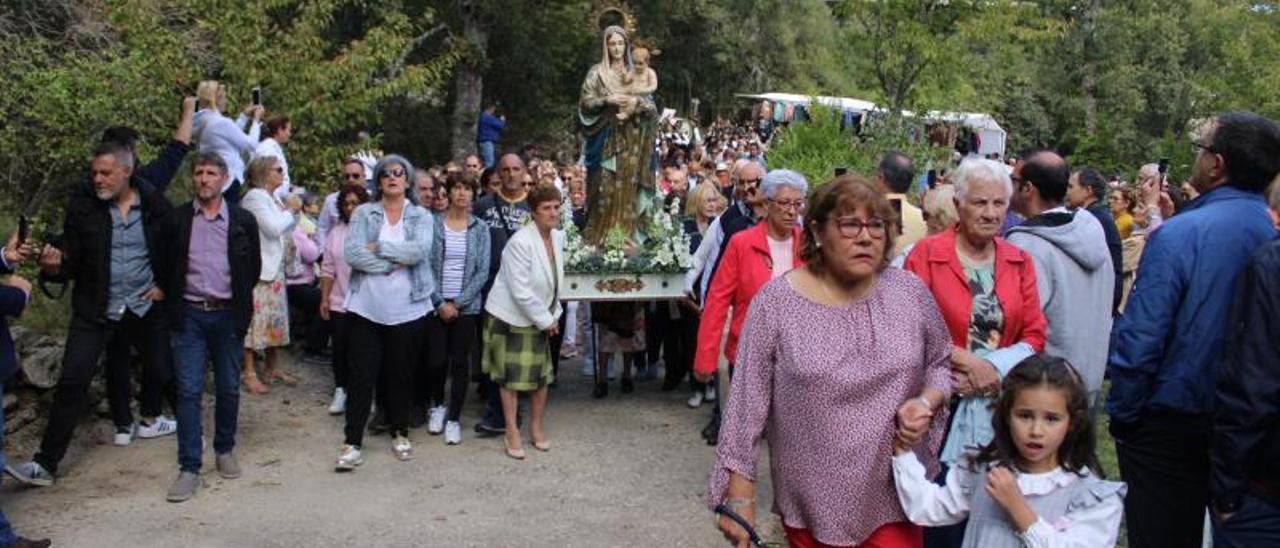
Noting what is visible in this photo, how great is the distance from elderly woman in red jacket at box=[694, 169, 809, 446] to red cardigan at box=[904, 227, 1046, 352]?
1.91 m

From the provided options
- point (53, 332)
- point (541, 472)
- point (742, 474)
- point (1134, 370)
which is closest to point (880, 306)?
point (742, 474)

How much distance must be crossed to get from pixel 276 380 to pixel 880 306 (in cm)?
729

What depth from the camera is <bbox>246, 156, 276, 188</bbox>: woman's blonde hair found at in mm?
8797

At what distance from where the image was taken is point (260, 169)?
880 centimetres

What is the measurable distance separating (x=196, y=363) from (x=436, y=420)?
2053mm

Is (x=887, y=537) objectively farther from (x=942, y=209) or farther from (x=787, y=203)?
(x=787, y=203)

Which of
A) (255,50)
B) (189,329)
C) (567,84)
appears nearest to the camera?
(189,329)

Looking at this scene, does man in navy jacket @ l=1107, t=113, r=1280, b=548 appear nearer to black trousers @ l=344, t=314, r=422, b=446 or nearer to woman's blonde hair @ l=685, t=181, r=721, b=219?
black trousers @ l=344, t=314, r=422, b=446

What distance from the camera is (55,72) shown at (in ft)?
30.2

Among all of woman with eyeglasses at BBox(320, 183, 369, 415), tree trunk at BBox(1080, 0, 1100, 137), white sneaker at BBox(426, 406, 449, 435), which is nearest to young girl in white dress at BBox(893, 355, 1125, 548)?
white sneaker at BBox(426, 406, 449, 435)

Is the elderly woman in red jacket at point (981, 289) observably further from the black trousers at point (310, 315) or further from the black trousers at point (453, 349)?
the black trousers at point (310, 315)

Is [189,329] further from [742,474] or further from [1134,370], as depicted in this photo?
[1134,370]

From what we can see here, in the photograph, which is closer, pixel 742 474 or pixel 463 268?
pixel 742 474

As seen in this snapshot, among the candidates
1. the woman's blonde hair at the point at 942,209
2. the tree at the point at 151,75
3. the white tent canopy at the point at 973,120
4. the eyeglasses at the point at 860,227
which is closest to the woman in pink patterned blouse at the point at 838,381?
the eyeglasses at the point at 860,227
